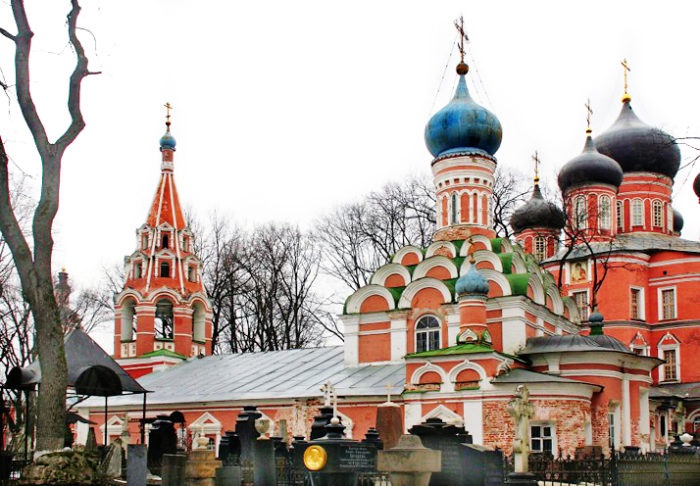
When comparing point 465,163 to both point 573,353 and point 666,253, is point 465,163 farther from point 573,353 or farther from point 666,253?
point 666,253

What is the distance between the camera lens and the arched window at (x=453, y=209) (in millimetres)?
25156

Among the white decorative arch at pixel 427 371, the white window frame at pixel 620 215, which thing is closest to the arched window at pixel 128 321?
the white decorative arch at pixel 427 371

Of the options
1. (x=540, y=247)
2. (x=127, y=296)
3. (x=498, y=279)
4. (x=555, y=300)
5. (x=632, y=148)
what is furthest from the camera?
(x=540, y=247)

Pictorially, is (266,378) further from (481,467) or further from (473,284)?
(481,467)

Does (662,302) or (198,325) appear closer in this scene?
(198,325)

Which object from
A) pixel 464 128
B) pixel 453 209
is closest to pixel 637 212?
pixel 453 209

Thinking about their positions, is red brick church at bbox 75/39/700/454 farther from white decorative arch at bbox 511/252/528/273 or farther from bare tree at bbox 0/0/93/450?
bare tree at bbox 0/0/93/450

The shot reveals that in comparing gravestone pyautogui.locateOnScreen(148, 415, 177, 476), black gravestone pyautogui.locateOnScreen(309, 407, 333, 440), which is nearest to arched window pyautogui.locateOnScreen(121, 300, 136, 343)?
gravestone pyautogui.locateOnScreen(148, 415, 177, 476)

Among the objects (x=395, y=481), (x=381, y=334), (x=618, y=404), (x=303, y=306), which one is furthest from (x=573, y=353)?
(x=303, y=306)

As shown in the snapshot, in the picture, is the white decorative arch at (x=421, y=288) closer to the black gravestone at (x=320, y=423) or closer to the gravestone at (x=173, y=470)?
the black gravestone at (x=320, y=423)

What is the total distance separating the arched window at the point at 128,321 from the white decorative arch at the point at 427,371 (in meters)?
11.8

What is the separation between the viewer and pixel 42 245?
11.6m

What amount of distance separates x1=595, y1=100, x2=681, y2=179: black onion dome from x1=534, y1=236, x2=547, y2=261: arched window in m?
3.94

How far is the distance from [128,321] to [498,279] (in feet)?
42.7
